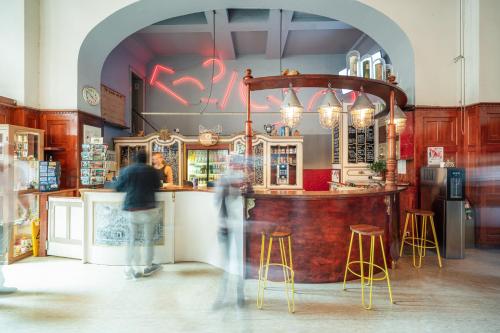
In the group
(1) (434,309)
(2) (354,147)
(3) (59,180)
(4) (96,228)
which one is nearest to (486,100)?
(2) (354,147)

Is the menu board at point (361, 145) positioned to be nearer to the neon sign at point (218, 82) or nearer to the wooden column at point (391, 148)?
the neon sign at point (218, 82)

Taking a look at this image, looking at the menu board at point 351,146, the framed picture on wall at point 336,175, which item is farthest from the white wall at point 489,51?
the framed picture on wall at point 336,175

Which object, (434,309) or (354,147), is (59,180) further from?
(354,147)

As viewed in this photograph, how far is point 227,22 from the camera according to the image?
20.6ft

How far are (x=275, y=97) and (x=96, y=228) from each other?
5854 millimetres

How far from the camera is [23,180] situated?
464cm

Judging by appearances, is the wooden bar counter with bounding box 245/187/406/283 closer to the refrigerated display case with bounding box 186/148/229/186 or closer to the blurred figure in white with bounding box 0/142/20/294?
the blurred figure in white with bounding box 0/142/20/294

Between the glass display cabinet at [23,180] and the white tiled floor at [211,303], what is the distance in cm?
74

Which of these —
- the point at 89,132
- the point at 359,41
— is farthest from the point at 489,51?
the point at 89,132

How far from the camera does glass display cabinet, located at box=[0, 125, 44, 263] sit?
4.28 metres

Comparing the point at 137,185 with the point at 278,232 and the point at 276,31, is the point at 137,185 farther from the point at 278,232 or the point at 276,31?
the point at 276,31

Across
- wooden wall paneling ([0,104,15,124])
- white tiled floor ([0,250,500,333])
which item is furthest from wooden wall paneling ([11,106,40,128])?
white tiled floor ([0,250,500,333])

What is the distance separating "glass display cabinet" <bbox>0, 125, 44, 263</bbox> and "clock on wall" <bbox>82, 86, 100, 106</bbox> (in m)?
1.03

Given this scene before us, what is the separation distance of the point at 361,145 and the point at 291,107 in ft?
14.3
